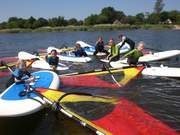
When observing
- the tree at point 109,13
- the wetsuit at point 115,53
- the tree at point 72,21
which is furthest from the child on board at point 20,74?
the tree at point 109,13

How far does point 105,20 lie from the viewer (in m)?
126

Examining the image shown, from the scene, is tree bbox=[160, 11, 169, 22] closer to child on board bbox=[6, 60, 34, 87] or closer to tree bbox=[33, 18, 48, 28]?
tree bbox=[33, 18, 48, 28]

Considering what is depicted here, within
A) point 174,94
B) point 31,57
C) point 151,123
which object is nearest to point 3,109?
point 151,123

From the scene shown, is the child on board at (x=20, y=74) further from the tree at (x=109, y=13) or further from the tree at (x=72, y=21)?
the tree at (x=109, y=13)

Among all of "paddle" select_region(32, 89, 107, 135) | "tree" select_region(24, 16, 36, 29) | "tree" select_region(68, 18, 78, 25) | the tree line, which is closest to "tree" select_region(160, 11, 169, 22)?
the tree line

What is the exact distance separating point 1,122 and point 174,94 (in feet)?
21.7

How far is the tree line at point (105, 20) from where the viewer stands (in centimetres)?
11306

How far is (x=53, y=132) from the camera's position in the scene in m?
8.55

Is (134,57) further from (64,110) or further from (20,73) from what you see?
(64,110)

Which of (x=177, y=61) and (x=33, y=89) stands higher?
(x=33, y=89)

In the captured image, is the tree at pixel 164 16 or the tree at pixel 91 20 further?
the tree at pixel 164 16

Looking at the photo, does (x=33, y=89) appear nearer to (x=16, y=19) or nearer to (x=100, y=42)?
(x=100, y=42)

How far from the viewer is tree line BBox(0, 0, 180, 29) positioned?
11306 cm

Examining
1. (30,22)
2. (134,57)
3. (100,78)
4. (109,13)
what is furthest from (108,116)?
(109,13)
